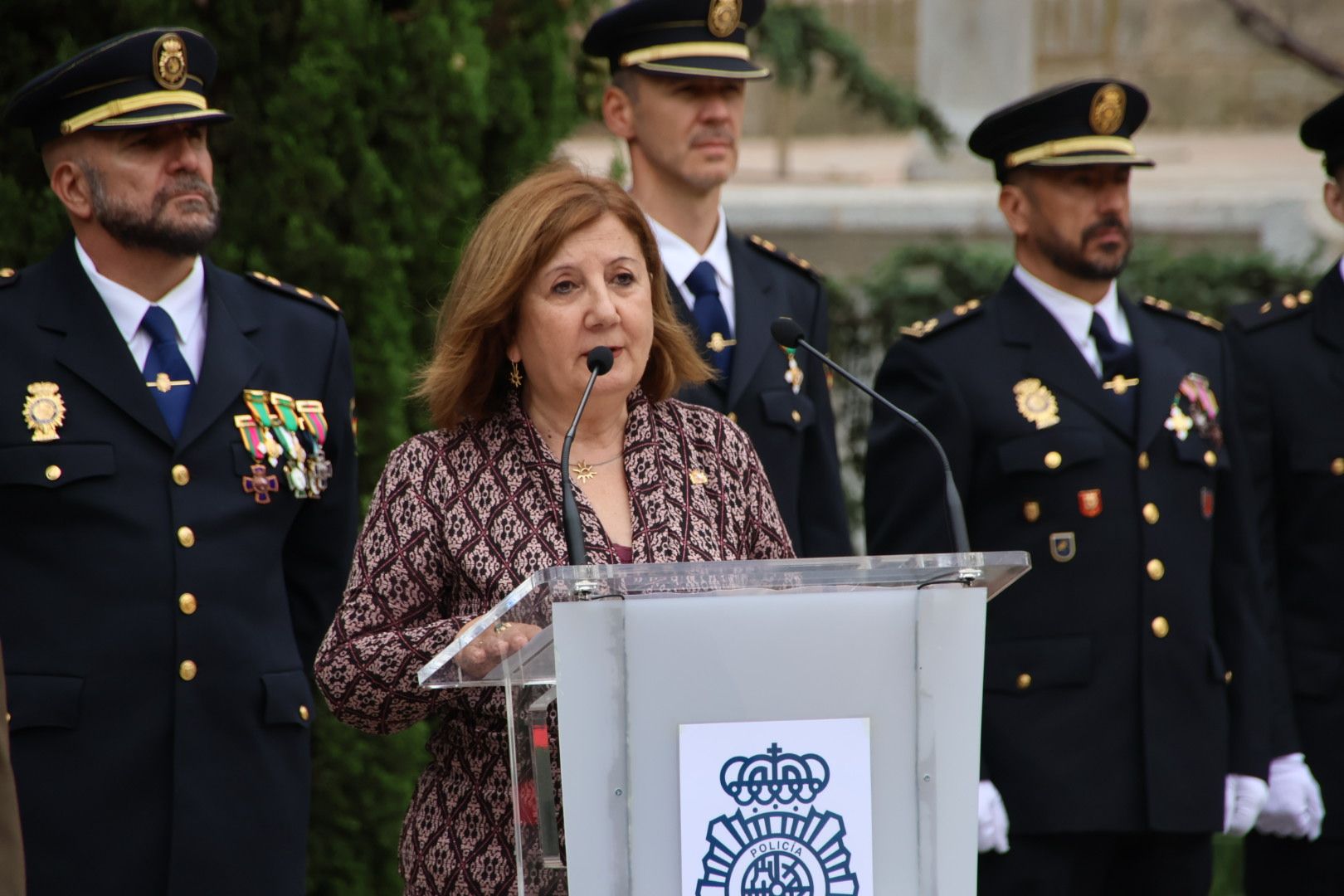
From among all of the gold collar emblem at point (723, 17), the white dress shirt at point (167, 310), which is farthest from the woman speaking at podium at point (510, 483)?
the gold collar emblem at point (723, 17)

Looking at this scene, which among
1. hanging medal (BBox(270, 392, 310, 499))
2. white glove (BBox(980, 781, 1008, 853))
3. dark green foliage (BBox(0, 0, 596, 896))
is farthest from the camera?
dark green foliage (BBox(0, 0, 596, 896))

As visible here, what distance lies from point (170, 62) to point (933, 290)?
359 centimetres

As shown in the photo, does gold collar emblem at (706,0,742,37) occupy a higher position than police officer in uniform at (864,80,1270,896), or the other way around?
gold collar emblem at (706,0,742,37)

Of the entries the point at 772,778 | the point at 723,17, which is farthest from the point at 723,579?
the point at 723,17

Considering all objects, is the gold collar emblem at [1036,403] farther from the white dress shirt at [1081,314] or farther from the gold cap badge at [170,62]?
the gold cap badge at [170,62]

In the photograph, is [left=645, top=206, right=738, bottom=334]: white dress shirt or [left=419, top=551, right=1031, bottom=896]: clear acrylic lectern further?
[left=645, top=206, right=738, bottom=334]: white dress shirt

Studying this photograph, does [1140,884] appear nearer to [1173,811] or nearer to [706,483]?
[1173,811]

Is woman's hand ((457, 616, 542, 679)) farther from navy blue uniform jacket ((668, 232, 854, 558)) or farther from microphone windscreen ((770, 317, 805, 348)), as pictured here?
navy blue uniform jacket ((668, 232, 854, 558))

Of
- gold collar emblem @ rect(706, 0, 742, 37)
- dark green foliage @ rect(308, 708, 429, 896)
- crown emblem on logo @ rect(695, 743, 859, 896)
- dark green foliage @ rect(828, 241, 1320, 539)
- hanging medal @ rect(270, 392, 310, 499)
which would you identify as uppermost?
gold collar emblem @ rect(706, 0, 742, 37)

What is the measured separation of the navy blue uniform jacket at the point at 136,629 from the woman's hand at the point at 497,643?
→ 143 cm

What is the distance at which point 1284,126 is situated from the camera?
1230 cm

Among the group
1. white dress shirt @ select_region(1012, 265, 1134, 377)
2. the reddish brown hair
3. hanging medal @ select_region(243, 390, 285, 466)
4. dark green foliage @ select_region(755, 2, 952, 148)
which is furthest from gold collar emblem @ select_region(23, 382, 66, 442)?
dark green foliage @ select_region(755, 2, 952, 148)

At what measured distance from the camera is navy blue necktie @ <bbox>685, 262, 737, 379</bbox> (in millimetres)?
4238

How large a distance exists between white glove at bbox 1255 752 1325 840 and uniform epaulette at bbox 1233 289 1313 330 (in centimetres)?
106
